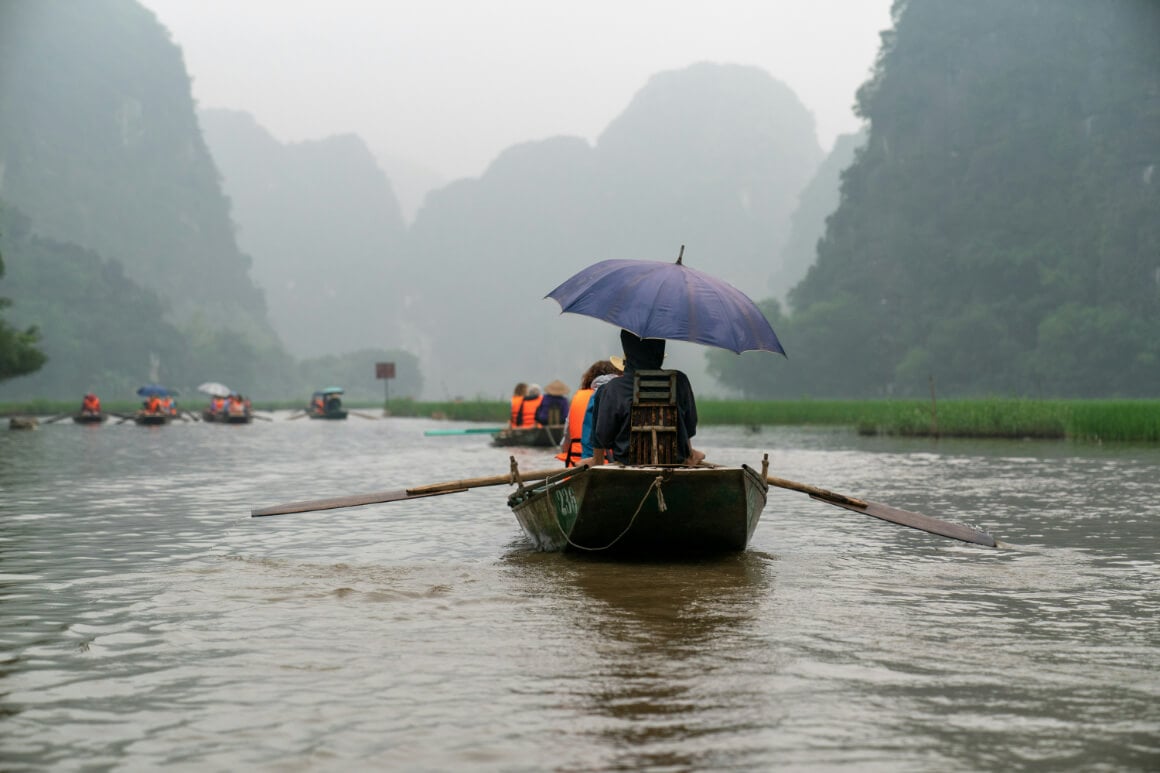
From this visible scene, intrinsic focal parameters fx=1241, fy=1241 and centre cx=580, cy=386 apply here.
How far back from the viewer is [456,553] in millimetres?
10945

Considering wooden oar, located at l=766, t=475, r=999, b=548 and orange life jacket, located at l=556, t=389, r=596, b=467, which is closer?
wooden oar, located at l=766, t=475, r=999, b=548

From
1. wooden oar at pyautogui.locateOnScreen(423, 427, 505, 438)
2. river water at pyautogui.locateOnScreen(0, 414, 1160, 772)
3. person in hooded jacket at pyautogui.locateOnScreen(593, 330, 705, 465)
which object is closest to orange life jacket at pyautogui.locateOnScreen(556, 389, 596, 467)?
river water at pyautogui.locateOnScreen(0, 414, 1160, 772)

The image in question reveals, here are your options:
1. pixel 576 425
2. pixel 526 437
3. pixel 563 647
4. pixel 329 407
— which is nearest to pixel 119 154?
pixel 329 407

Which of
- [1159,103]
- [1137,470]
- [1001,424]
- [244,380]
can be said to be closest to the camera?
[1137,470]

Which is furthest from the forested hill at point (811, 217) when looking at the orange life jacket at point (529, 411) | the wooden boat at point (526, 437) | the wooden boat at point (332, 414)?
the wooden boat at point (526, 437)

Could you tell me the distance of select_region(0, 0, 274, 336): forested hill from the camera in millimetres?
135000

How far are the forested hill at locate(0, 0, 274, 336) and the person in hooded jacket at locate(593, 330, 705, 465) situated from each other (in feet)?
386

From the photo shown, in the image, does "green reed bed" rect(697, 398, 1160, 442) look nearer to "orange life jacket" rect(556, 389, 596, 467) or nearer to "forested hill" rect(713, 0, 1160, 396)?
"orange life jacket" rect(556, 389, 596, 467)

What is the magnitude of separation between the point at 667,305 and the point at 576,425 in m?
2.78

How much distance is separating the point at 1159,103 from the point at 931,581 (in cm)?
7287

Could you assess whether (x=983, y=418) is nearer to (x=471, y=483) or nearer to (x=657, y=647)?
(x=471, y=483)

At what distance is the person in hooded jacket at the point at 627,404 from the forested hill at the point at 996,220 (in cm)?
5951

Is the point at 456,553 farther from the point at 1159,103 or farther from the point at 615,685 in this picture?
the point at 1159,103

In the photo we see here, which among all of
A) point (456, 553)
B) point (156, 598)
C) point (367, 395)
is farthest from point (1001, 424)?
point (367, 395)
